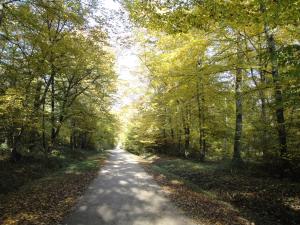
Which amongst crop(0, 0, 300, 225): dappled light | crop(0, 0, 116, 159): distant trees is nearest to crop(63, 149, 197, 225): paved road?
crop(0, 0, 300, 225): dappled light

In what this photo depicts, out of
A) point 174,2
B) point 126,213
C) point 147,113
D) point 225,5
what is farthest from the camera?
point 147,113

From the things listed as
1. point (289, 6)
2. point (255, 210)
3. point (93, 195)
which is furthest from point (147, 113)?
point (289, 6)

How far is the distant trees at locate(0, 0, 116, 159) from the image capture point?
29.5ft

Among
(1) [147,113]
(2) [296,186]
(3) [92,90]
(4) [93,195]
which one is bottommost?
(4) [93,195]

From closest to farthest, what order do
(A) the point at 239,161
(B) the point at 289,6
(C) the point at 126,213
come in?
(B) the point at 289,6
(C) the point at 126,213
(A) the point at 239,161

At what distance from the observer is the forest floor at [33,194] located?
634 cm

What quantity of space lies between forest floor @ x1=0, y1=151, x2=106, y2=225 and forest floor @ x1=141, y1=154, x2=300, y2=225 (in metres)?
3.80

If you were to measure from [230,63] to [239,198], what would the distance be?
540cm

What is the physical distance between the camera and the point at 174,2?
243 inches

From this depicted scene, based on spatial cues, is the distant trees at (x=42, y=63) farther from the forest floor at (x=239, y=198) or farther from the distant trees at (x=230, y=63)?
the forest floor at (x=239, y=198)

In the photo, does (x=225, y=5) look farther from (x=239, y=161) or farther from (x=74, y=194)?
(x=239, y=161)

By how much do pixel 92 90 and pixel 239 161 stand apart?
14039 mm

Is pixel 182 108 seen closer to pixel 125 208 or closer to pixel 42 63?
pixel 42 63

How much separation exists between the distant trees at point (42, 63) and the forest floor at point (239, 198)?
25.6 feet
